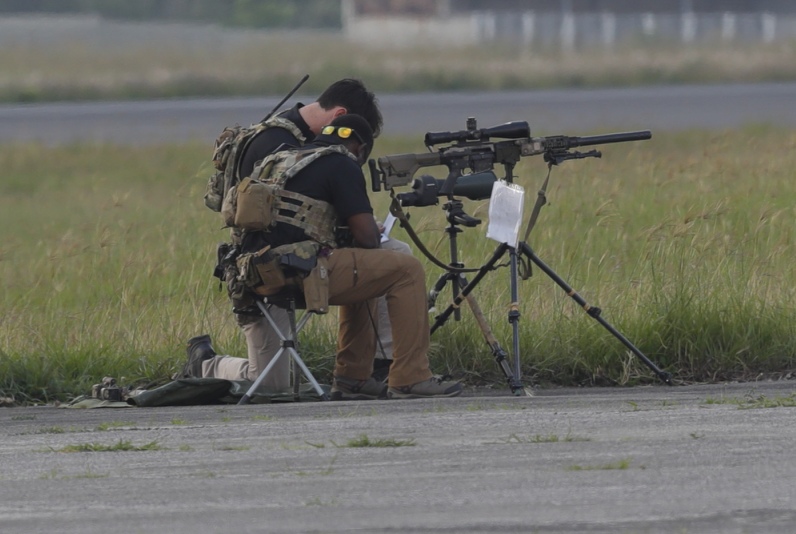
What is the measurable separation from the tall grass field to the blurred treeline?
95.0 ft

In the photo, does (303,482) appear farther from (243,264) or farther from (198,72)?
(198,72)

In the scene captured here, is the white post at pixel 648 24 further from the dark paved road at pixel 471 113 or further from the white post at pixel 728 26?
the dark paved road at pixel 471 113

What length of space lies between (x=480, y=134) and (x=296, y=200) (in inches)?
45.4

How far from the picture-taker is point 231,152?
28.3 ft

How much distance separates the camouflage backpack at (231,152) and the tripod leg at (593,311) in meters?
1.41

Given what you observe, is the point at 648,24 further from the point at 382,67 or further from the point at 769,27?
the point at 382,67

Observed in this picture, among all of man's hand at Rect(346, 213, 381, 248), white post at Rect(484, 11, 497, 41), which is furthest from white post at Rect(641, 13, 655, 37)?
man's hand at Rect(346, 213, 381, 248)

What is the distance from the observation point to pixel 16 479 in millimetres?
6027

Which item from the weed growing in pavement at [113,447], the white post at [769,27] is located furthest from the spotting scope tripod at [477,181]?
the white post at [769,27]

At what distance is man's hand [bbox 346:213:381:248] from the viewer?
8.12 m

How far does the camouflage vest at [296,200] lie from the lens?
7984 millimetres

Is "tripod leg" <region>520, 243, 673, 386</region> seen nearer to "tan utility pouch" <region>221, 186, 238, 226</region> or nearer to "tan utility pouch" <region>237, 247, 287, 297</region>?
"tan utility pouch" <region>237, 247, 287, 297</region>

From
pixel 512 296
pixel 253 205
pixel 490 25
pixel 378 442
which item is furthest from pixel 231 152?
pixel 490 25

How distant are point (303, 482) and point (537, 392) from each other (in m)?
3.22
